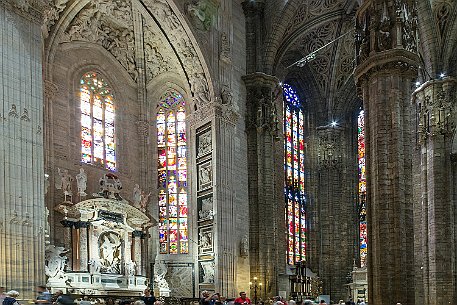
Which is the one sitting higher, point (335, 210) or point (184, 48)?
point (184, 48)

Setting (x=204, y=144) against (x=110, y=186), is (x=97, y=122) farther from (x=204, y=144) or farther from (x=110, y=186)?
(x=204, y=144)

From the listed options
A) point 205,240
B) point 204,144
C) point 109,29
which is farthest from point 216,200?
point 109,29

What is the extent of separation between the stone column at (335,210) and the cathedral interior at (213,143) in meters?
3.45

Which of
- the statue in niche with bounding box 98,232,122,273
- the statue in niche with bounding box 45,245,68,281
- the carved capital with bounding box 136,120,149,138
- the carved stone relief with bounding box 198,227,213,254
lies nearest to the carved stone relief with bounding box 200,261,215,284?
the carved stone relief with bounding box 198,227,213,254

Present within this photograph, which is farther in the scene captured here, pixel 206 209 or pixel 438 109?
pixel 438 109

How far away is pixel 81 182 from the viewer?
2484cm

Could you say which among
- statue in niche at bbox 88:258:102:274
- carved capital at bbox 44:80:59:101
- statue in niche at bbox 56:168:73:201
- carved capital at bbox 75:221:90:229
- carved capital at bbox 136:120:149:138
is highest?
carved capital at bbox 44:80:59:101

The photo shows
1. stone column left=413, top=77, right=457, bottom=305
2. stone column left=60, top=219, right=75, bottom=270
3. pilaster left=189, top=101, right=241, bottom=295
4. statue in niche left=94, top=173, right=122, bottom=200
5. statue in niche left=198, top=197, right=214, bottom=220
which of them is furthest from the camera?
stone column left=413, top=77, right=457, bottom=305

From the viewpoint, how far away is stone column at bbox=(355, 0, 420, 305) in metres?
19.4

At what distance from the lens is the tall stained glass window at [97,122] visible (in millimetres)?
26484

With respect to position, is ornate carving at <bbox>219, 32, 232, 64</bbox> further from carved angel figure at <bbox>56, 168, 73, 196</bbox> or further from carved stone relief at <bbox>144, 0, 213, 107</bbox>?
carved angel figure at <bbox>56, 168, 73, 196</bbox>

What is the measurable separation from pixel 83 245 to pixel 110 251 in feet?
4.99

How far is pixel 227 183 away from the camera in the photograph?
27.0m

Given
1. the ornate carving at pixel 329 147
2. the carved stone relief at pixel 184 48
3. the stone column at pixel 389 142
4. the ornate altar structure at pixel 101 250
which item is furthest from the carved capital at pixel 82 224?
the ornate carving at pixel 329 147
